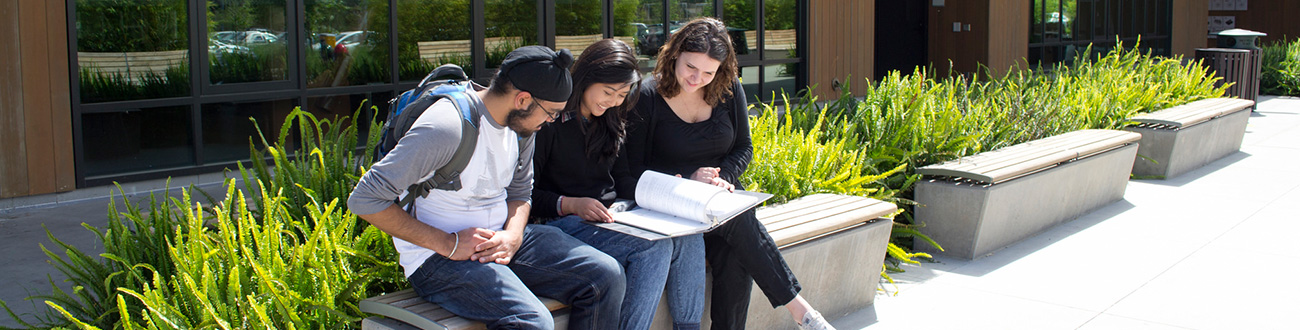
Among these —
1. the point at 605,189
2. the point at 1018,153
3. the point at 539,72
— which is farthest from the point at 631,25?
the point at 539,72

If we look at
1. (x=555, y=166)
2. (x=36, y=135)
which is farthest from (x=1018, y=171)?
(x=36, y=135)

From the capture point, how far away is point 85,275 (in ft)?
10.8

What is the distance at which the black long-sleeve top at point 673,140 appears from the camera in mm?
3754

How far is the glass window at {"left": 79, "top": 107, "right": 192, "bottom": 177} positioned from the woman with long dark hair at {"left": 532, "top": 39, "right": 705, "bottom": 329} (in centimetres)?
469

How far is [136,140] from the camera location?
23.1ft

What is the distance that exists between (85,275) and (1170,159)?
6.85 metres

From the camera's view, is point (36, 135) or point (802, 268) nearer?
point (802, 268)

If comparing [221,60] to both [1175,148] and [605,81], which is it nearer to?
[605,81]

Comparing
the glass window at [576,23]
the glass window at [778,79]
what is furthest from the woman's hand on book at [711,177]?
the glass window at [778,79]

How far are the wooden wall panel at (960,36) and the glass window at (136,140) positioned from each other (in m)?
10.7

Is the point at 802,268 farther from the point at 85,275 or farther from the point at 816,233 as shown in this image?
the point at 85,275

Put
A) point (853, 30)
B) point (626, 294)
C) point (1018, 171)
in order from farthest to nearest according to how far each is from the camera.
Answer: point (853, 30) < point (1018, 171) < point (626, 294)

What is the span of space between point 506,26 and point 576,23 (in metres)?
0.82

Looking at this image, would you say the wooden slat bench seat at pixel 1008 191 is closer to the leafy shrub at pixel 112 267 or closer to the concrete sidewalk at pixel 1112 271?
the concrete sidewalk at pixel 1112 271
